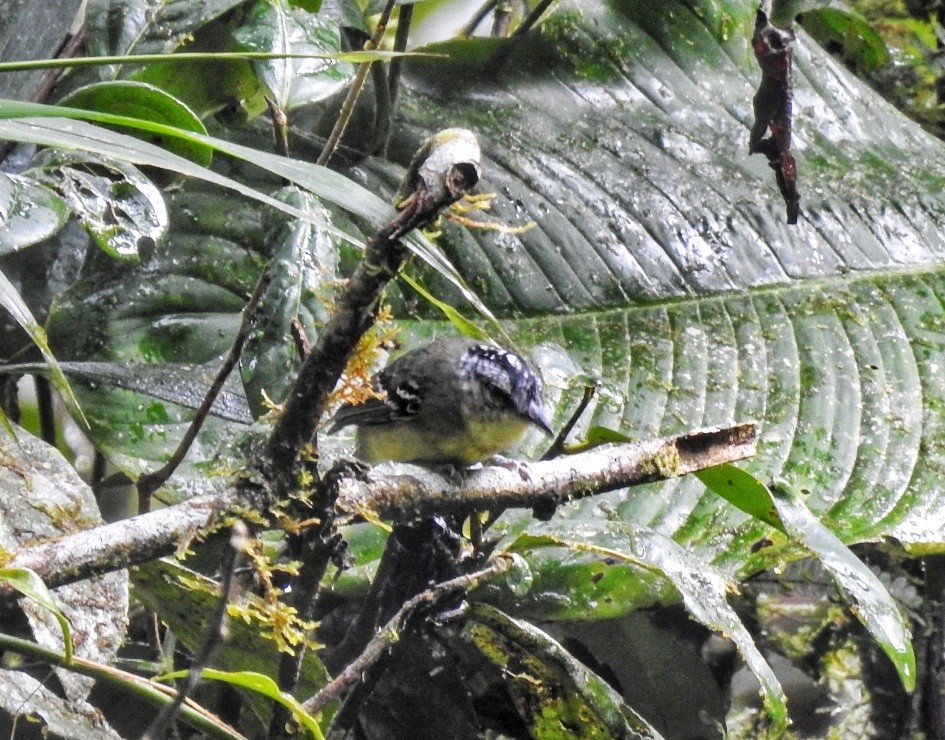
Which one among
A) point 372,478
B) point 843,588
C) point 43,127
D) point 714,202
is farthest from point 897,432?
point 43,127

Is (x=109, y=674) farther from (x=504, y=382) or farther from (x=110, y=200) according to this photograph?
(x=504, y=382)

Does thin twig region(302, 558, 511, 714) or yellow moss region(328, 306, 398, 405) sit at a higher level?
yellow moss region(328, 306, 398, 405)

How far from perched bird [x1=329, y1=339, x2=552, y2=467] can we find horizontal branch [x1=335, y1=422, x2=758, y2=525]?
0.51m

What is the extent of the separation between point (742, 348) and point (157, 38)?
55.8 inches

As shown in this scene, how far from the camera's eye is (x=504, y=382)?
216 centimetres

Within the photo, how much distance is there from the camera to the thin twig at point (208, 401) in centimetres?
163

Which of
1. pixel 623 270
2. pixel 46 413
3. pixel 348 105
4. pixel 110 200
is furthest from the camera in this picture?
pixel 623 270

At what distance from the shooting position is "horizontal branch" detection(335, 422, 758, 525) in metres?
1.51

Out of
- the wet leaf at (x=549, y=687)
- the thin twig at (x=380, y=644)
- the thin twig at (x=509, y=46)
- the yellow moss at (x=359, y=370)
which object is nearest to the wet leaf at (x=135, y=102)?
the yellow moss at (x=359, y=370)

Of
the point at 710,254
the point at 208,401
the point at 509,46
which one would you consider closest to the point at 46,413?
the point at 208,401

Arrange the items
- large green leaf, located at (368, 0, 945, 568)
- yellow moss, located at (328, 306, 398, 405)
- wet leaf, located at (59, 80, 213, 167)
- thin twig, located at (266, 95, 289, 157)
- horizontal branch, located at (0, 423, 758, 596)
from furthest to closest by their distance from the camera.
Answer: large green leaf, located at (368, 0, 945, 568), thin twig, located at (266, 95, 289, 157), wet leaf, located at (59, 80, 213, 167), horizontal branch, located at (0, 423, 758, 596), yellow moss, located at (328, 306, 398, 405)

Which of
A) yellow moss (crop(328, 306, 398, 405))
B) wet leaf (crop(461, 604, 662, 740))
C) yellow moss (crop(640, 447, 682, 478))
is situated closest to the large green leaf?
wet leaf (crop(461, 604, 662, 740))

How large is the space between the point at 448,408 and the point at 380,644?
824 millimetres

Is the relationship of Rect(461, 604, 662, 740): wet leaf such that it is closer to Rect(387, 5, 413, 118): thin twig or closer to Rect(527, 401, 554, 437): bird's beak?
Rect(527, 401, 554, 437): bird's beak
